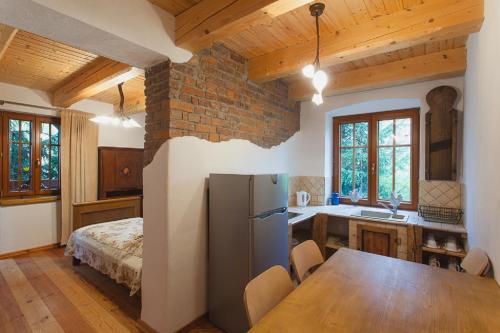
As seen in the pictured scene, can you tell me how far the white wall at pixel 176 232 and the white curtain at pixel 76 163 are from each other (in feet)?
9.22

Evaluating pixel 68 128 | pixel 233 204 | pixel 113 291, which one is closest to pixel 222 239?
pixel 233 204

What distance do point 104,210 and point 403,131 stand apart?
4678mm

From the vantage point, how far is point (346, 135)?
3.66 metres

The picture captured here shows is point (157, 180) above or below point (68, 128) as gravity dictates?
below

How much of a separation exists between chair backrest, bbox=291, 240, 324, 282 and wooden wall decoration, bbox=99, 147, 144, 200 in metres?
4.04

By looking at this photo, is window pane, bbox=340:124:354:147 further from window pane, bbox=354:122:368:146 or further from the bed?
the bed

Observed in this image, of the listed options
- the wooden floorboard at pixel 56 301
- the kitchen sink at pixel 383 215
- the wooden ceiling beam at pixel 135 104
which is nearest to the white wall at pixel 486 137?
the kitchen sink at pixel 383 215

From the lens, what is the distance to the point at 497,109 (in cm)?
125

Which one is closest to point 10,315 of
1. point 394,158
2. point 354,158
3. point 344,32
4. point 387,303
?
point 387,303

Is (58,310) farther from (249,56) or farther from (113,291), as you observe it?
(249,56)

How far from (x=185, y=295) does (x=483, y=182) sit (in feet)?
7.59

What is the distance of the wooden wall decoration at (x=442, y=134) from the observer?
8.42 feet

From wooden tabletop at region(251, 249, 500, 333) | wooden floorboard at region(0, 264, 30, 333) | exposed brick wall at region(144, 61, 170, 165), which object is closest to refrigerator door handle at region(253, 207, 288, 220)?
wooden tabletop at region(251, 249, 500, 333)

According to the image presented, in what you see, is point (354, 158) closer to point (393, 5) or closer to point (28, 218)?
point (393, 5)
